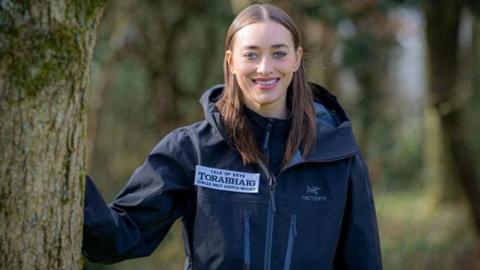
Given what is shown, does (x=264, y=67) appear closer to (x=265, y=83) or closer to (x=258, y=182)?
(x=265, y=83)

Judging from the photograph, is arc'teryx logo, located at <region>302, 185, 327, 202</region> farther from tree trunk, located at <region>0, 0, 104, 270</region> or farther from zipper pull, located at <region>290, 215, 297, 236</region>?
tree trunk, located at <region>0, 0, 104, 270</region>

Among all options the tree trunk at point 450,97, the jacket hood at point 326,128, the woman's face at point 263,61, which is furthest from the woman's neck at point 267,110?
the tree trunk at point 450,97

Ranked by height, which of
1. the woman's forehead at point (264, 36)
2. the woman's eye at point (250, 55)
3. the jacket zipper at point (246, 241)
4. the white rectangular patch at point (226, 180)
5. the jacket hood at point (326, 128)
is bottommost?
the jacket zipper at point (246, 241)

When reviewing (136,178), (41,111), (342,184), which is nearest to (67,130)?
(41,111)

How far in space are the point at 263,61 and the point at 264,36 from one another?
0.09 metres

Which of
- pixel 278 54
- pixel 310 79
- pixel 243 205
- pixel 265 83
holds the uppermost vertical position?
pixel 310 79

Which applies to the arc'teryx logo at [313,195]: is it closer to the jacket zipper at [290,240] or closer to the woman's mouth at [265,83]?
the jacket zipper at [290,240]

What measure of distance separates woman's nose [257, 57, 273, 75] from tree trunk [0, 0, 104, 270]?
687 mm

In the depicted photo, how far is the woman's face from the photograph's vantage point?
9.30 feet

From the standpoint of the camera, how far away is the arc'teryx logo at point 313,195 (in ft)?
9.22

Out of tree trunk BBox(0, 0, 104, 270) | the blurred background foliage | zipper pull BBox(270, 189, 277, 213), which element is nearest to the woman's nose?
zipper pull BBox(270, 189, 277, 213)

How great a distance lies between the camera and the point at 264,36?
284 centimetres

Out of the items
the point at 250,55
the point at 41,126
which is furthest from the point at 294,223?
the point at 41,126

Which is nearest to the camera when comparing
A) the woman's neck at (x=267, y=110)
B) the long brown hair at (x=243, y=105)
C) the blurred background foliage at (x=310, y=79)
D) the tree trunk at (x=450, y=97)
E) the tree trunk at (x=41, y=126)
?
the tree trunk at (x=41, y=126)
